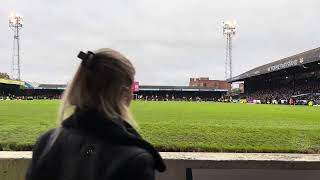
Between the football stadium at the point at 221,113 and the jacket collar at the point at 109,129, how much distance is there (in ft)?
1.59

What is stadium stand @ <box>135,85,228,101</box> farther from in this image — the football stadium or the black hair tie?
the black hair tie

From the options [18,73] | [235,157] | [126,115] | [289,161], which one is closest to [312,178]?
[289,161]

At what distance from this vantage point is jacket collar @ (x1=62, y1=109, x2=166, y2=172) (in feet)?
7.05

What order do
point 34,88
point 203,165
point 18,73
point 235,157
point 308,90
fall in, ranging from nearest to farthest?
point 203,165, point 235,157, point 308,90, point 18,73, point 34,88

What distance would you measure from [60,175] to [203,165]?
3.58 meters

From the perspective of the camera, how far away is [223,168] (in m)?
5.73

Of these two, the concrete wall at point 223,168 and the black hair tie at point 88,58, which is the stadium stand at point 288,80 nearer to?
the concrete wall at point 223,168

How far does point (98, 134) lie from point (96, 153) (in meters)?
0.08

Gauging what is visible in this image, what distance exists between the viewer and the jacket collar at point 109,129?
7.05 ft

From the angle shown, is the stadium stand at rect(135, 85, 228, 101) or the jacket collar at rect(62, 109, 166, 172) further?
the stadium stand at rect(135, 85, 228, 101)

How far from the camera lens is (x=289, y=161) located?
595 centimetres

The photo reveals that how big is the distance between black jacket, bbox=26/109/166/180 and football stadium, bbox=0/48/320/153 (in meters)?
0.49

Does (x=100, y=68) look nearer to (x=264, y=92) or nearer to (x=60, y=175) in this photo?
(x=60, y=175)

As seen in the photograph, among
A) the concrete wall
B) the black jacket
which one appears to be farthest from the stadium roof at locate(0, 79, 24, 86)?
the black jacket
